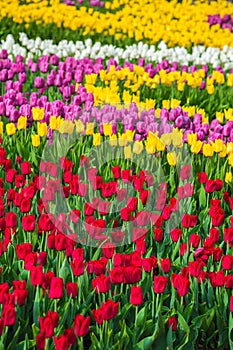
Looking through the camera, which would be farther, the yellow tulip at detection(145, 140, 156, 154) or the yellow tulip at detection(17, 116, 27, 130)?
the yellow tulip at detection(17, 116, 27, 130)

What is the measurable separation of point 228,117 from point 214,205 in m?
2.11

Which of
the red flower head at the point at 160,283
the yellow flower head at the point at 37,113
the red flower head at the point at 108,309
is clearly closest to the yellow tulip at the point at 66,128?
the yellow flower head at the point at 37,113

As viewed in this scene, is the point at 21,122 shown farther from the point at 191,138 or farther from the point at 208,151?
the point at 208,151

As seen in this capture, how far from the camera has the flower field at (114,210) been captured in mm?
2822

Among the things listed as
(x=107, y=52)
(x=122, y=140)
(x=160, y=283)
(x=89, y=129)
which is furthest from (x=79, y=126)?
(x=107, y=52)

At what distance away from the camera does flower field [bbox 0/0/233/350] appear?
2.82 metres

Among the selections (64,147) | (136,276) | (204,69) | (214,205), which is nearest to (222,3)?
(204,69)

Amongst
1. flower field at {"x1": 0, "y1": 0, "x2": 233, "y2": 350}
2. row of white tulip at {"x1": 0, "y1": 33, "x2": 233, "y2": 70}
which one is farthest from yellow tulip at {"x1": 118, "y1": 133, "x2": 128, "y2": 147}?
row of white tulip at {"x1": 0, "y1": 33, "x2": 233, "y2": 70}

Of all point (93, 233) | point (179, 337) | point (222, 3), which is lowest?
point (179, 337)

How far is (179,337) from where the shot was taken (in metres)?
2.89

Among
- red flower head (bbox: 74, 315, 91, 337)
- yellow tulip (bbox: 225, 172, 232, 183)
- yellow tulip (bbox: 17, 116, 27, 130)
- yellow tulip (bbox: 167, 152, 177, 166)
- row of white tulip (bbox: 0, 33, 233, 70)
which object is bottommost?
red flower head (bbox: 74, 315, 91, 337)

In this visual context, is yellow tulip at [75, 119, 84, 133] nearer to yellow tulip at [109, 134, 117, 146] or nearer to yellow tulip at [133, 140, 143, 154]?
yellow tulip at [109, 134, 117, 146]

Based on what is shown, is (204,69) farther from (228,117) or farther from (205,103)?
(228,117)

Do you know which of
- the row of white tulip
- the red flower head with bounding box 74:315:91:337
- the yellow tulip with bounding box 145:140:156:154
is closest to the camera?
the red flower head with bounding box 74:315:91:337
